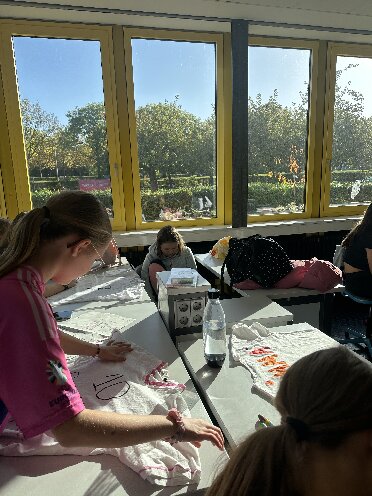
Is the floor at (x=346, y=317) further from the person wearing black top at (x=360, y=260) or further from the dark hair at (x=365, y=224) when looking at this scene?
the dark hair at (x=365, y=224)

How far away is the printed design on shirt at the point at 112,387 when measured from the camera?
1080 mm

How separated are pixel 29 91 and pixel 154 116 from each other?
1122 mm

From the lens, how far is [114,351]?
1300 mm

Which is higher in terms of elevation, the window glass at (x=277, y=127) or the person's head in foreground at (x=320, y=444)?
the window glass at (x=277, y=127)

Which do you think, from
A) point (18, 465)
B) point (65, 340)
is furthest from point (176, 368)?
point (18, 465)

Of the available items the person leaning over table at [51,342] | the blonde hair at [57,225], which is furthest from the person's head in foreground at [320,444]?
the blonde hair at [57,225]

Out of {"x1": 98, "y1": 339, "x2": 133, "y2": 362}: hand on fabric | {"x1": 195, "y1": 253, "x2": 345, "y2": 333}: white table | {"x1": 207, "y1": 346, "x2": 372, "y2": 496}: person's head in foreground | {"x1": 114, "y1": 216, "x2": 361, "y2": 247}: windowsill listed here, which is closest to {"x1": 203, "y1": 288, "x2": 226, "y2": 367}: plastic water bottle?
{"x1": 98, "y1": 339, "x2": 133, "y2": 362}: hand on fabric

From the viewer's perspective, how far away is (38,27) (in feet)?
10.1

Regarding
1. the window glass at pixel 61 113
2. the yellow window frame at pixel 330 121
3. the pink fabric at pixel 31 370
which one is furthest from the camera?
the yellow window frame at pixel 330 121

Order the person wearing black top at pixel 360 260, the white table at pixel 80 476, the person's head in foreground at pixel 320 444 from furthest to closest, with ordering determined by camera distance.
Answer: the person wearing black top at pixel 360 260, the white table at pixel 80 476, the person's head in foreground at pixel 320 444

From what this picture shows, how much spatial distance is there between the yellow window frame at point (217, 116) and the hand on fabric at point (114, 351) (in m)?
2.36

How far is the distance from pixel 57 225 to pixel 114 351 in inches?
24.4

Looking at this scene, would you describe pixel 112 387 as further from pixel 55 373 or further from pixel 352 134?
pixel 352 134

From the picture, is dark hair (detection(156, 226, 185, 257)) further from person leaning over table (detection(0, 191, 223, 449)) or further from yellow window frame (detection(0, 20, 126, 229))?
person leaning over table (detection(0, 191, 223, 449))
